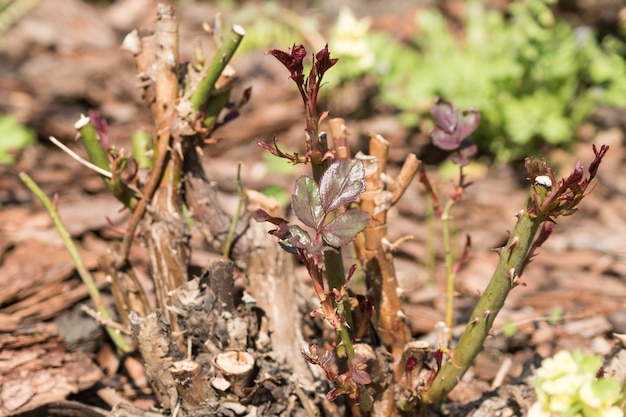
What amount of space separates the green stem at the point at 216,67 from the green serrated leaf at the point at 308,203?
1.74 feet

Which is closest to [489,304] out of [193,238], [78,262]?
[78,262]

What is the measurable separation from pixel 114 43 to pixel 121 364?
3.45 meters

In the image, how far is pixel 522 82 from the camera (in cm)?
415

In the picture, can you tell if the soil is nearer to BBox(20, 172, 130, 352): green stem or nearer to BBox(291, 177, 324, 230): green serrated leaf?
BBox(20, 172, 130, 352): green stem

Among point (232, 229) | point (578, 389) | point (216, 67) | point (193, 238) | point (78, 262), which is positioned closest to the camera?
point (578, 389)

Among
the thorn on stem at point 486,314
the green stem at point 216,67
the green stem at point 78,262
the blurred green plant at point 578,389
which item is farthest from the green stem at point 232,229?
the blurred green plant at point 578,389

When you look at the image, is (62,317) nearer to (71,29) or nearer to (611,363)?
(611,363)

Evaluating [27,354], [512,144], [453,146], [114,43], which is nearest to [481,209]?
[512,144]

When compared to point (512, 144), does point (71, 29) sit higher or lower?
higher

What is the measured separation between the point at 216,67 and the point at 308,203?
1.96ft

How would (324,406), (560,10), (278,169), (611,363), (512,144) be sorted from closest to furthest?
(611,363)
(324,406)
(278,169)
(512,144)
(560,10)

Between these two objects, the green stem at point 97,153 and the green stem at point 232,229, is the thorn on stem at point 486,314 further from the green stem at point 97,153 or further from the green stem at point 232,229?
the green stem at point 97,153

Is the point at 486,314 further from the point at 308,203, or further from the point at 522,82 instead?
the point at 522,82

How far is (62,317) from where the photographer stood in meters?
2.25
